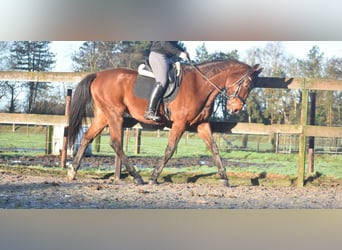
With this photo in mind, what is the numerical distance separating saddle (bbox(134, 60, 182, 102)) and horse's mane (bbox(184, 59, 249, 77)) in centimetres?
10

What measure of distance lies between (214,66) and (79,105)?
4.20 feet

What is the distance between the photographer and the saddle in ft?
19.3

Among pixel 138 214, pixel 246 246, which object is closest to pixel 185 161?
pixel 138 214

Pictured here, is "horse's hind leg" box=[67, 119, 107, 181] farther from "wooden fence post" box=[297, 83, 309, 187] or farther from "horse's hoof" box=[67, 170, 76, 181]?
"wooden fence post" box=[297, 83, 309, 187]

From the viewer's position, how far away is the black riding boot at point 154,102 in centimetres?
587

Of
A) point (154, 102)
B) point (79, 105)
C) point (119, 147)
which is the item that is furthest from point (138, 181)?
point (79, 105)

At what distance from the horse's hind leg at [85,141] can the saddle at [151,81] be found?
1.55ft

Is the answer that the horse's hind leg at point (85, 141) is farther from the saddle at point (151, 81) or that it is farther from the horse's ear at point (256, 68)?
the horse's ear at point (256, 68)

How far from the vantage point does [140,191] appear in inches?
232

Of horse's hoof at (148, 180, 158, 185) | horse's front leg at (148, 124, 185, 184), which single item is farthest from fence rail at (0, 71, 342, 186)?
horse's hoof at (148, 180, 158, 185)

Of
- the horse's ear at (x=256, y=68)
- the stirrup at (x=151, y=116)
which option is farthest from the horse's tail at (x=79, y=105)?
the horse's ear at (x=256, y=68)

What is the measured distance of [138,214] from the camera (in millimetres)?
5727
